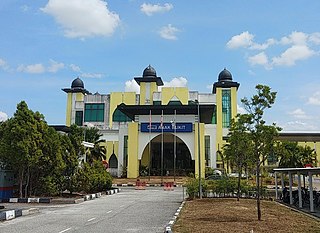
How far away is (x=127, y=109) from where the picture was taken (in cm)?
5209

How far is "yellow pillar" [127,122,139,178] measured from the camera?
52.0 metres

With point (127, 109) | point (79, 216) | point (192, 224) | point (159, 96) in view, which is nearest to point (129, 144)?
point (127, 109)

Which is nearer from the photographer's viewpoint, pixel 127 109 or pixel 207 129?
pixel 127 109

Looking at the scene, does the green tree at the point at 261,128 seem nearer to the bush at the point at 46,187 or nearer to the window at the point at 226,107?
the bush at the point at 46,187

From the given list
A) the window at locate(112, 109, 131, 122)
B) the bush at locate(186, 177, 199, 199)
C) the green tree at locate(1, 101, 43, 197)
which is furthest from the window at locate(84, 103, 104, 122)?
the green tree at locate(1, 101, 43, 197)

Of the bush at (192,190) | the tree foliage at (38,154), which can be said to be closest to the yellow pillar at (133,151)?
the tree foliage at (38,154)

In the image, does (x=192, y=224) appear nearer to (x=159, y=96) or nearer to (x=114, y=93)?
(x=159, y=96)

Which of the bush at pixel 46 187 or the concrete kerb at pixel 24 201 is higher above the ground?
the bush at pixel 46 187

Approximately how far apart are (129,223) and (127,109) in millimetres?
38818

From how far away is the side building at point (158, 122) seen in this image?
2021 inches

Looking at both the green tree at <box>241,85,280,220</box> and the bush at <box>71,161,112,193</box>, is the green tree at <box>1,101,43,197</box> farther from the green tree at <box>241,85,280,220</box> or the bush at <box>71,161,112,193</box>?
the green tree at <box>241,85,280,220</box>

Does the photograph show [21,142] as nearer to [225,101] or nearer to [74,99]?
[225,101]

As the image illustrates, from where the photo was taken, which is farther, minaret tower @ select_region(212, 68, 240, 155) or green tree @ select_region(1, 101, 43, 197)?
minaret tower @ select_region(212, 68, 240, 155)

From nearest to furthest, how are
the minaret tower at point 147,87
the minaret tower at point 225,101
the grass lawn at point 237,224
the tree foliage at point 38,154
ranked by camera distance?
the grass lawn at point 237,224
the tree foliage at point 38,154
the minaret tower at point 225,101
the minaret tower at point 147,87
